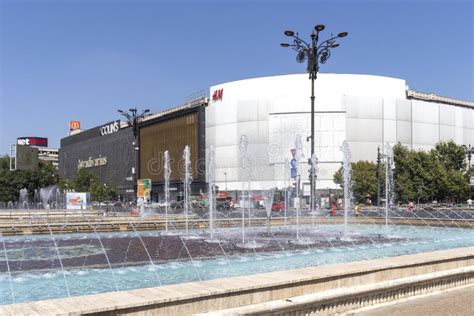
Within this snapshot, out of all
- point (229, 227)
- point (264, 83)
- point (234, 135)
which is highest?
point (264, 83)

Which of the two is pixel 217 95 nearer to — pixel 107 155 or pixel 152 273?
pixel 107 155

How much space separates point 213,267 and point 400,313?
5477 mm

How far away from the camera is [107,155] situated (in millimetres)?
116500

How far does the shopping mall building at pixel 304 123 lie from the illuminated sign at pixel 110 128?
89.2ft

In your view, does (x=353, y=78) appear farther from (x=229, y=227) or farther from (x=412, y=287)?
(x=412, y=287)

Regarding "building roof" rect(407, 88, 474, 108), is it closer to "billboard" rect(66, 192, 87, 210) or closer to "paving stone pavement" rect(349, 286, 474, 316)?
"billboard" rect(66, 192, 87, 210)

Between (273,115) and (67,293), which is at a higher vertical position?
(273,115)

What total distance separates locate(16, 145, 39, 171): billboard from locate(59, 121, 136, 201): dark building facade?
46.0 metres

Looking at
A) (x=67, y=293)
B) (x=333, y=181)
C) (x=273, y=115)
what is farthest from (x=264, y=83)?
(x=67, y=293)

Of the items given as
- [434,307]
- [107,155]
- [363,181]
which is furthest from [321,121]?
[434,307]

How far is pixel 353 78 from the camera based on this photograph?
82375mm

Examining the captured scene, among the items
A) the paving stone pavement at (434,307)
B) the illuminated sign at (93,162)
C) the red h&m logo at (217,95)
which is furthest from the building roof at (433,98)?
the paving stone pavement at (434,307)

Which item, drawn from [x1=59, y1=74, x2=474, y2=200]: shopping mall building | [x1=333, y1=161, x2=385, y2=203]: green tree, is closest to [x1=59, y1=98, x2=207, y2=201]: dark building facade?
[x1=59, y1=74, x2=474, y2=200]: shopping mall building

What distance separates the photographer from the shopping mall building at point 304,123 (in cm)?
8006
